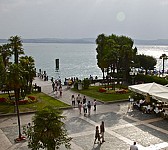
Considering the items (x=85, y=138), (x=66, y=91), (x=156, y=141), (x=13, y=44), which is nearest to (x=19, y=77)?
(x=85, y=138)

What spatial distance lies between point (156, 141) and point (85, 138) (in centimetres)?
464

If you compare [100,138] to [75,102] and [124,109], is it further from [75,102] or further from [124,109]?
[75,102]

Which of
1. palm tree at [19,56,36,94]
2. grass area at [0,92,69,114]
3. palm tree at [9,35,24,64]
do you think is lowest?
grass area at [0,92,69,114]

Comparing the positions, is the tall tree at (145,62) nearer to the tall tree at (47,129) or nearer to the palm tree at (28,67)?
the palm tree at (28,67)

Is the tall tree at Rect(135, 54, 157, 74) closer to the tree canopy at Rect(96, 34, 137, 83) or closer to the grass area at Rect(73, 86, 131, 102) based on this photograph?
the tree canopy at Rect(96, 34, 137, 83)

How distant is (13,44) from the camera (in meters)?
34.0

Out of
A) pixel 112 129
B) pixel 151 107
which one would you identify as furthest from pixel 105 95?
pixel 112 129

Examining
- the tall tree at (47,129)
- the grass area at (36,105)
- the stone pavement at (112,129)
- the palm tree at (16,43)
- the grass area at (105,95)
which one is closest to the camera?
the tall tree at (47,129)

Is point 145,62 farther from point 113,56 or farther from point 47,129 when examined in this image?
point 47,129

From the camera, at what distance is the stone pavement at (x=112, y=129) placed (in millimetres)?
17989

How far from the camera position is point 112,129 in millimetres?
21219

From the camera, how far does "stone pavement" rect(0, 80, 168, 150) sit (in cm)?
1799

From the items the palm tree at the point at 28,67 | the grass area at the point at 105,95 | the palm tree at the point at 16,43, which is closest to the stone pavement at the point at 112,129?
the grass area at the point at 105,95

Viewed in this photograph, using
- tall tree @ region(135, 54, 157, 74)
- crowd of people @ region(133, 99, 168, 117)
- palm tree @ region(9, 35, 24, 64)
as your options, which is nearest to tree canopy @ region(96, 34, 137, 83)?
tall tree @ region(135, 54, 157, 74)
